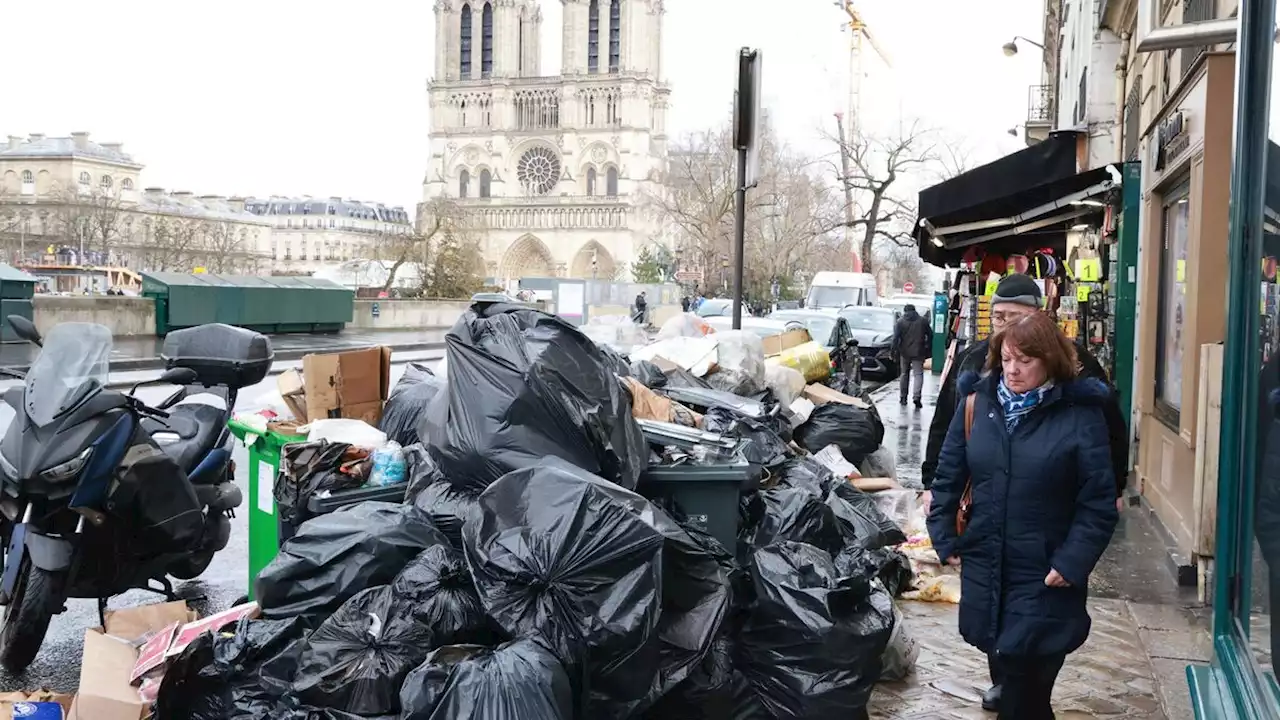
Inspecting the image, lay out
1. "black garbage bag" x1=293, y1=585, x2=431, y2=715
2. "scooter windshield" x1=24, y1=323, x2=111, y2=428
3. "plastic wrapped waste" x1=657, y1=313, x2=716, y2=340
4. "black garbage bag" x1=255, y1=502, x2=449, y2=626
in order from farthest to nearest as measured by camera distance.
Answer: "plastic wrapped waste" x1=657, y1=313, x2=716, y2=340 → "scooter windshield" x1=24, y1=323, x2=111, y2=428 → "black garbage bag" x1=255, y1=502, x2=449, y2=626 → "black garbage bag" x1=293, y1=585, x2=431, y2=715

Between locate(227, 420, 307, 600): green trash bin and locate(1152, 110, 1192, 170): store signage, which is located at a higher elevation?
locate(1152, 110, 1192, 170): store signage

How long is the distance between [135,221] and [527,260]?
45.4 metres

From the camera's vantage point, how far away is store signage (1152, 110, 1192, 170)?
24.6 feet

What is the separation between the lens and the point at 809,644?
13.1 ft

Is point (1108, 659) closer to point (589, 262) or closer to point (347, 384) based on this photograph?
point (347, 384)

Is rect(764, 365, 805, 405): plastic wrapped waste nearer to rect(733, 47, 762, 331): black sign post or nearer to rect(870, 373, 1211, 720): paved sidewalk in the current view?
rect(733, 47, 762, 331): black sign post

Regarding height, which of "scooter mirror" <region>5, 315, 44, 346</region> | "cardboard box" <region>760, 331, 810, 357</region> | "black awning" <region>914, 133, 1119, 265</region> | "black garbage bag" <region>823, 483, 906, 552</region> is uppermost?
"black awning" <region>914, 133, 1119, 265</region>

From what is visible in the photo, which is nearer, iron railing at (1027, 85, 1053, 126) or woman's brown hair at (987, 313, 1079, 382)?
woman's brown hair at (987, 313, 1079, 382)

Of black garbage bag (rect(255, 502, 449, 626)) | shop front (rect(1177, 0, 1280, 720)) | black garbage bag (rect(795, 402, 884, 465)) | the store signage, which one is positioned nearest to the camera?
shop front (rect(1177, 0, 1280, 720))

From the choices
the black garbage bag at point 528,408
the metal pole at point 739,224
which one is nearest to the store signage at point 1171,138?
the metal pole at point 739,224

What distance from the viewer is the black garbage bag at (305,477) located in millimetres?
4680

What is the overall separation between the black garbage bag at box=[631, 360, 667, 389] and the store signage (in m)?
3.69

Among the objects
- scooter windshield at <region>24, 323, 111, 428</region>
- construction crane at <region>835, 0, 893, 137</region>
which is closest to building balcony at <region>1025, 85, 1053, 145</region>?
scooter windshield at <region>24, 323, 111, 428</region>

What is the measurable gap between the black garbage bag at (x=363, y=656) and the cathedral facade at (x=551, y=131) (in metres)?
108
